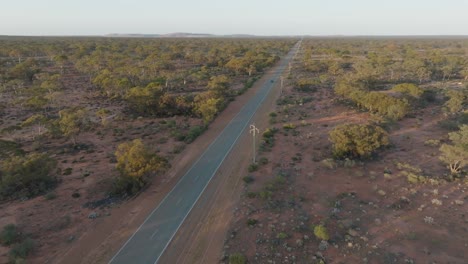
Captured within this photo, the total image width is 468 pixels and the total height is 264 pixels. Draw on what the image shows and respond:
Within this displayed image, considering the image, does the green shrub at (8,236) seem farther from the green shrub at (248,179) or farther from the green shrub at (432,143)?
the green shrub at (432,143)

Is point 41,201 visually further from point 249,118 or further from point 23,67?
point 23,67

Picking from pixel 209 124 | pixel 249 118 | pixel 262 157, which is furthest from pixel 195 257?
pixel 249 118

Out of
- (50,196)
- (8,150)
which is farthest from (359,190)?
(8,150)

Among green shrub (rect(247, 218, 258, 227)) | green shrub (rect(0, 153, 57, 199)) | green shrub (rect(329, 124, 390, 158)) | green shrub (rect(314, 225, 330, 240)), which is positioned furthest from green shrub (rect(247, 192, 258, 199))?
green shrub (rect(0, 153, 57, 199))

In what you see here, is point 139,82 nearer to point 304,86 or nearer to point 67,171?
point 304,86

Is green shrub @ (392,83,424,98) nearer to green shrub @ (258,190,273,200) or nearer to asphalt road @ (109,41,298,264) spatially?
asphalt road @ (109,41,298,264)

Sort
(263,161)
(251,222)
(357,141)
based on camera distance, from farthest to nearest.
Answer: (263,161), (357,141), (251,222)
